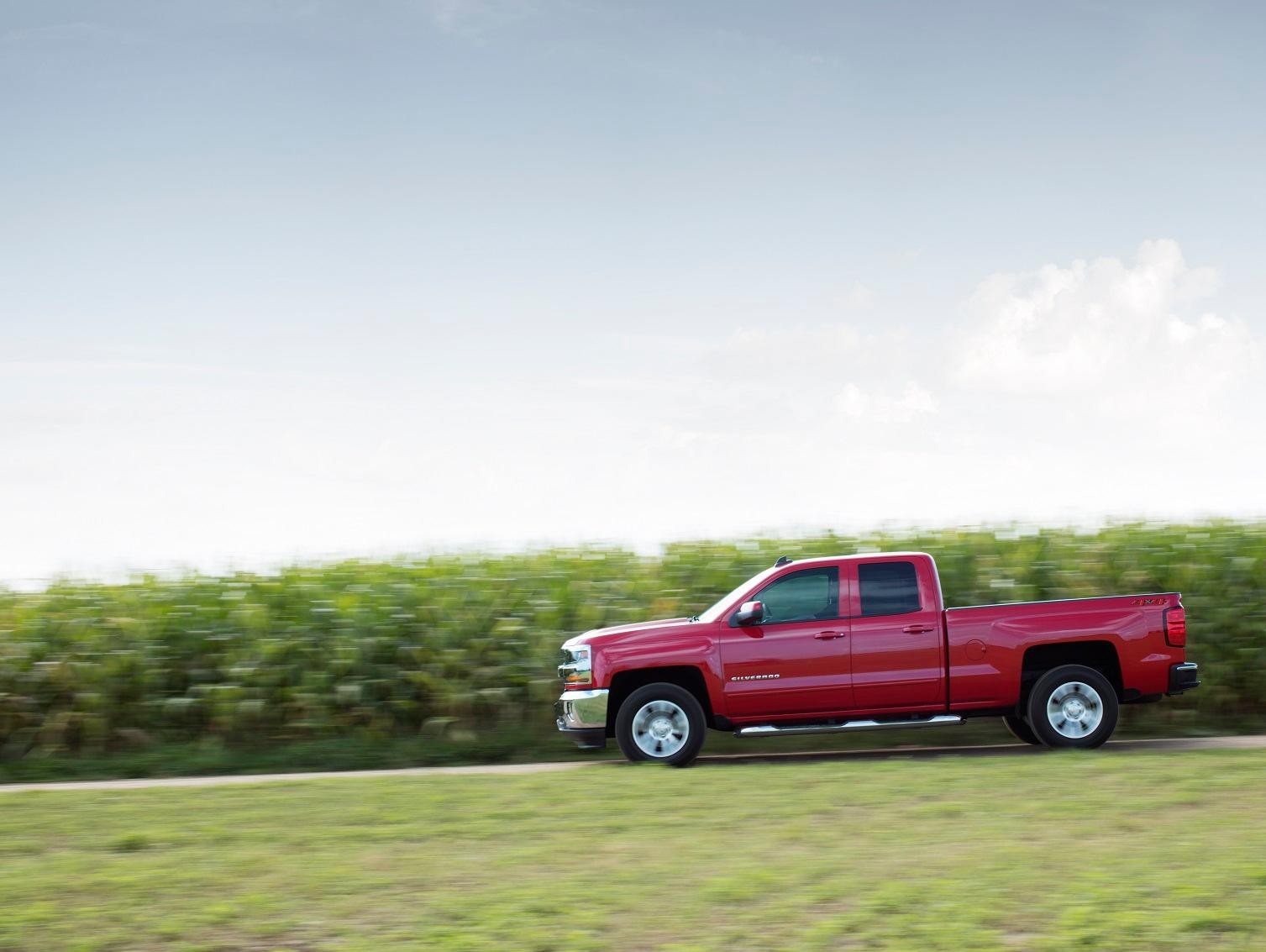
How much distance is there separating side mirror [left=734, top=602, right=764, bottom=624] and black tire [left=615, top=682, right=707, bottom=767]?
887mm

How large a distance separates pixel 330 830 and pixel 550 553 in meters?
7.59

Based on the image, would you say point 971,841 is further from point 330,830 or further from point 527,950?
point 330,830

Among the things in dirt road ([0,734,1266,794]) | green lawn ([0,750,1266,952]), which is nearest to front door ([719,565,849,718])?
dirt road ([0,734,1266,794])

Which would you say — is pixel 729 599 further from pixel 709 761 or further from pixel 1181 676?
pixel 1181 676

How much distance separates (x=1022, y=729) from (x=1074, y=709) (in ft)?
4.16

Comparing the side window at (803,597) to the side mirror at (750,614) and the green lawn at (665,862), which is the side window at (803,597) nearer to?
the side mirror at (750,614)

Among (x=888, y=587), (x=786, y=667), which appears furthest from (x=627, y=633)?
(x=888, y=587)

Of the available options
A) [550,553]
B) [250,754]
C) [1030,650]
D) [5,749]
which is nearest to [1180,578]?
[1030,650]

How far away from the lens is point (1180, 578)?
1638cm

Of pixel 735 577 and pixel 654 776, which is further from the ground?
pixel 735 577

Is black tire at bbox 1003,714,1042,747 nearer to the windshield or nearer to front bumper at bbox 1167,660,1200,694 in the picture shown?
front bumper at bbox 1167,660,1200,694

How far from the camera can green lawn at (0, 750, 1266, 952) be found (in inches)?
258

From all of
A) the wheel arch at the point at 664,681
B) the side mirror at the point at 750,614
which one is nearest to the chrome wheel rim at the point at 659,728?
the wheel arch at the point at 664,681

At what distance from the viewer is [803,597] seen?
12961 mm
